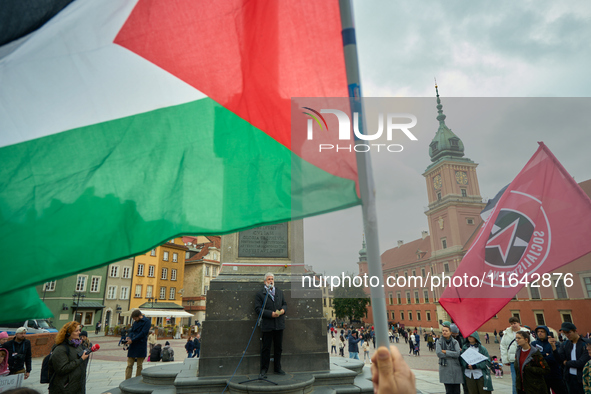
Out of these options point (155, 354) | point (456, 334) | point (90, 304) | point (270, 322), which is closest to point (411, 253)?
point (90, 304)

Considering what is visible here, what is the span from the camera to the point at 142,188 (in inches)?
94.4

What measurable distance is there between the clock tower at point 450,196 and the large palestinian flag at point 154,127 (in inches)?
2214

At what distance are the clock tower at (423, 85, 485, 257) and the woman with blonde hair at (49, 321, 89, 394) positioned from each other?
55.2m

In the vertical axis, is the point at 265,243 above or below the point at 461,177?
below

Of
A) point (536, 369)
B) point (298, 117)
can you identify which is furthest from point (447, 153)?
point (298, 117)

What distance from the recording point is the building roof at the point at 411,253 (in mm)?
67019

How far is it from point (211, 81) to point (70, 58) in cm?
91

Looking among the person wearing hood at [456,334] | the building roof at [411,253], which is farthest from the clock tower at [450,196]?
the person wearing hood at [456,334]

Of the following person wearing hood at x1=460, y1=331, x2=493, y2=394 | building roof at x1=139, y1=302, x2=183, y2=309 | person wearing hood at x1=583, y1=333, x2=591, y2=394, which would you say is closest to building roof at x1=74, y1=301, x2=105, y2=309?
building roof at x1=139, y1=302, x2=183, y2=309

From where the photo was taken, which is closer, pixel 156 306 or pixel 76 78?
pixel 76 78

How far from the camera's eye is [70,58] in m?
2.38

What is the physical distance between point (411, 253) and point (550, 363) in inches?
2779

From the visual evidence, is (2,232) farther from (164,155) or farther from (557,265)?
(557,265)

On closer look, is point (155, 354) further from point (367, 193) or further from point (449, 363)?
point (367, 193)
